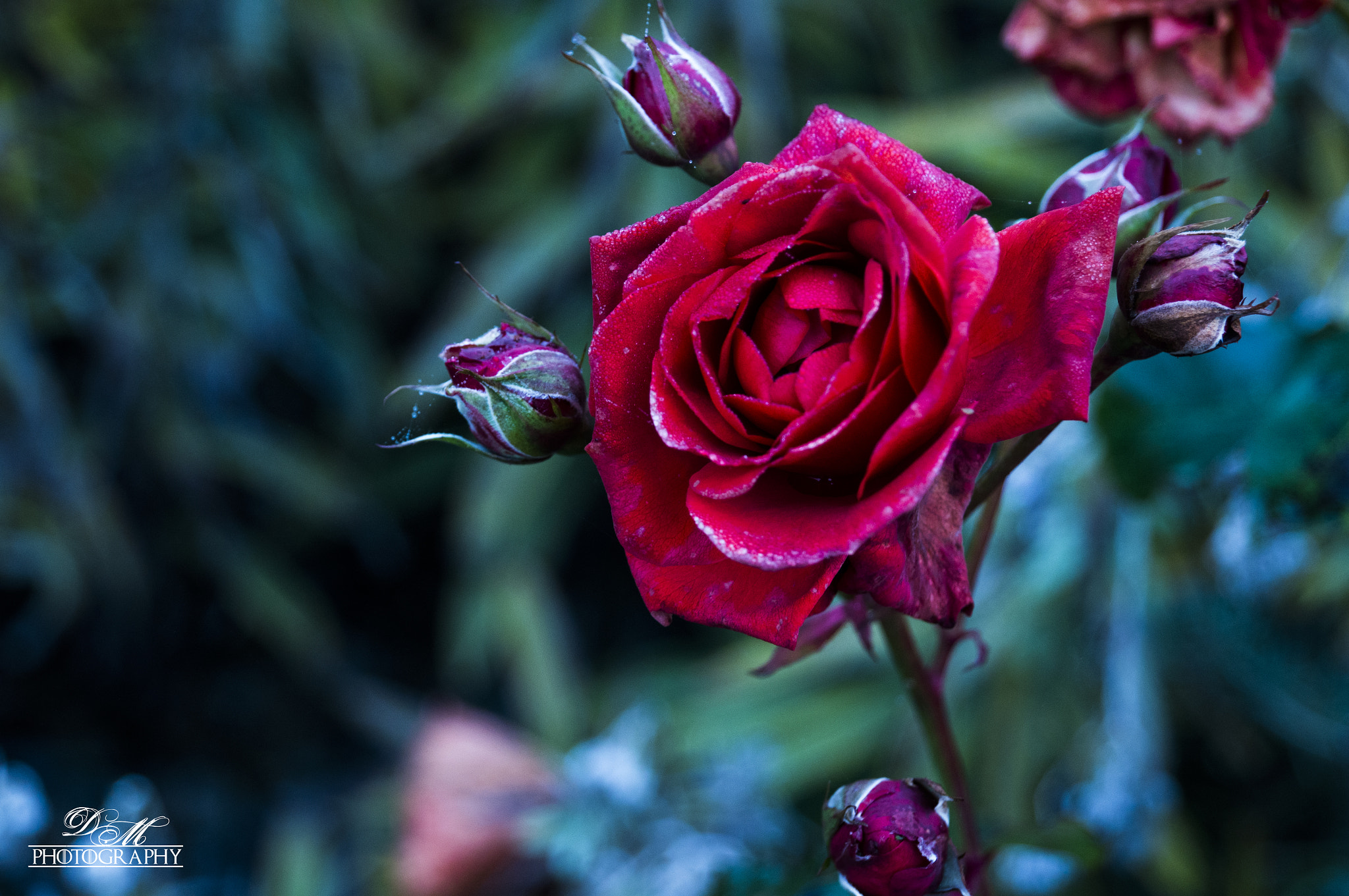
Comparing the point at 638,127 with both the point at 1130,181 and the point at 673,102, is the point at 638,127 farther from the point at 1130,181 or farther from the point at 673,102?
the point at 1130,181

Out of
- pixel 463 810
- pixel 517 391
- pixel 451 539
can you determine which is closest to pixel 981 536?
pixel 517 391

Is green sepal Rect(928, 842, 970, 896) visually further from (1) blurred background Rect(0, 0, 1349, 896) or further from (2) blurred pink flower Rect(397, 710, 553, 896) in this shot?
(2) blurred pink flower Rect(397, 710, 553, 896)

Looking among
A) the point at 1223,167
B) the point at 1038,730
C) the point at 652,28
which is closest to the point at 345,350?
the point at 652,28

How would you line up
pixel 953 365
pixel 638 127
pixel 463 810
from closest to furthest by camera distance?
pixel 953 365
pixel 638 127
pixel 463 810

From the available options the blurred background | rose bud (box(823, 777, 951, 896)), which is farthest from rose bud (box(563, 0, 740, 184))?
the blurred background

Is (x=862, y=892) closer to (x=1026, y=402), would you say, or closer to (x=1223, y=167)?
(x=1026, y=402)

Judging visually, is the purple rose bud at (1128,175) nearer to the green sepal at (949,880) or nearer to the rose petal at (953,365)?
the rose petal at (953,365)

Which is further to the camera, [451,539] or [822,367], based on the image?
[451,539]
